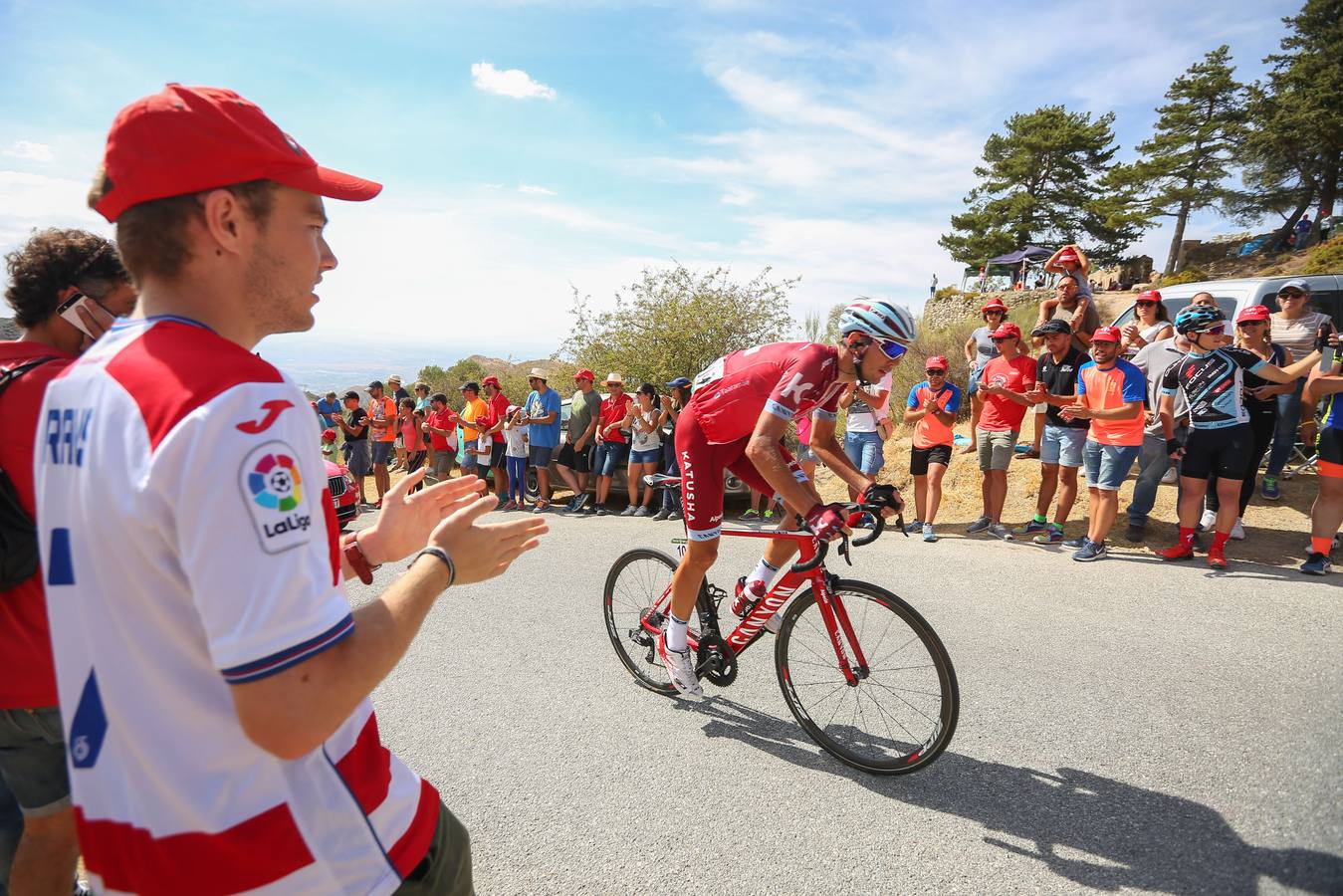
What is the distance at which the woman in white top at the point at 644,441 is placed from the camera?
31.2 feet

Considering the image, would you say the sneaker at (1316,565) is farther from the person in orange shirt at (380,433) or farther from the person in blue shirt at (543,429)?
the person in orange shirt at (380,433)

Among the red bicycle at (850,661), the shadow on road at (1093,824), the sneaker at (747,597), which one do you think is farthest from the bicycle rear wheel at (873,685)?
the sneaker at (747,597)

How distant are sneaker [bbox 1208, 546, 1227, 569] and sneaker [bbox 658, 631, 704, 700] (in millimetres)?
4842

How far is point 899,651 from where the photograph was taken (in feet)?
10.7

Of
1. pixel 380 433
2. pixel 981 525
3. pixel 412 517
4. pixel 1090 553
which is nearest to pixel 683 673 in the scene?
pixel 412 517

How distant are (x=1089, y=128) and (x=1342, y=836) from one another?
46902 mm

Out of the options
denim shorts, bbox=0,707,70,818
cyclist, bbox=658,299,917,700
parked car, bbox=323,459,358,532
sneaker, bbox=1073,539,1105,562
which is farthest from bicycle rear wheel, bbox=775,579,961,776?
sneaker, bbox=1073,539,1105,562

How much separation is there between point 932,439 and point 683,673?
4.97 m

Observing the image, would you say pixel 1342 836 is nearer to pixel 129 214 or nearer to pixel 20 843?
pixel 129 214

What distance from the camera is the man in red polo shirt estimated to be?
1.71 m

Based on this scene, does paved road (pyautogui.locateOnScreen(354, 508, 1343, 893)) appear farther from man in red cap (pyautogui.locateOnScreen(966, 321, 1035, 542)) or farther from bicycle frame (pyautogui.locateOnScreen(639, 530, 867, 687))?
man in red cap (pyautogui.locateOnScreen(966, 321, 1035, 542))

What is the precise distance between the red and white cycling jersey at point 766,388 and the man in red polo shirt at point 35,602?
2574 mm

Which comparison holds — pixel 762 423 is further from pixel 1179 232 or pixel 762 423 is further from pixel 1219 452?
pixel 1179 232

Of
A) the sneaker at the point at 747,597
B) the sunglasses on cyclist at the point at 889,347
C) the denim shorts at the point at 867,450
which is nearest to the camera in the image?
the sunglasses on cyclist at the point at 889,347
